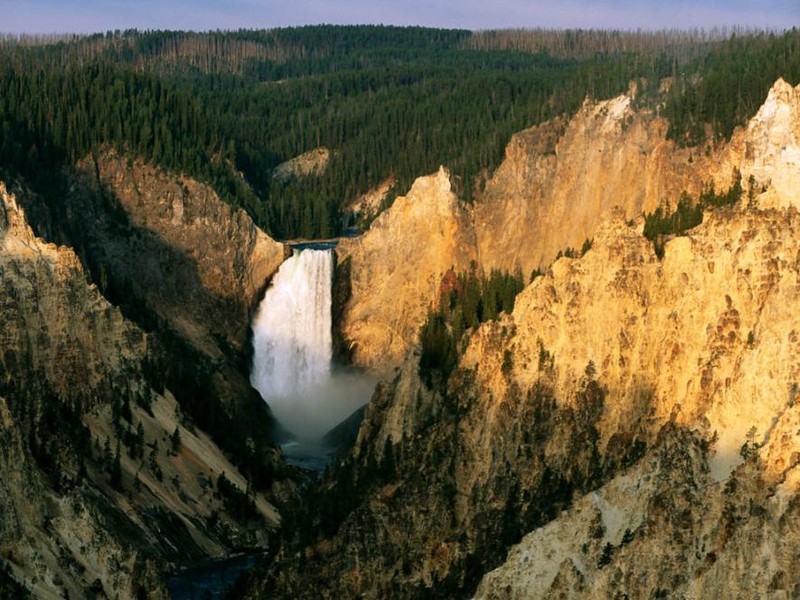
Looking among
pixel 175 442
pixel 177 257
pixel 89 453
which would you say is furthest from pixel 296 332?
pixel 89 453

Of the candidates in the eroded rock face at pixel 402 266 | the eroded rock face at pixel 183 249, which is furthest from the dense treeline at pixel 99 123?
the eroded rock face at pixel 402 266

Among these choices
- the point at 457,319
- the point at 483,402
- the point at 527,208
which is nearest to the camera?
the point at 483,402

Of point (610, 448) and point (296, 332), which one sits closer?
point (610, 448)

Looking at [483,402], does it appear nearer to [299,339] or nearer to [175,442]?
[175,442]

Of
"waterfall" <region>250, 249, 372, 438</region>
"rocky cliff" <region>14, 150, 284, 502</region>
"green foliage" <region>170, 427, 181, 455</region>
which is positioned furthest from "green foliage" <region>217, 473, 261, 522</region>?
"waterfall" <region>250, 249, 372, 438</region>

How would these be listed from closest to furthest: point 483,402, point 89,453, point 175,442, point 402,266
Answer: point 483,402 < point 89,453 < point 175,442 < point 402,266

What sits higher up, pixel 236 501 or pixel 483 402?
pixel 483 402

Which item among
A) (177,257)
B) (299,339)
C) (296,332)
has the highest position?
(177,257)
